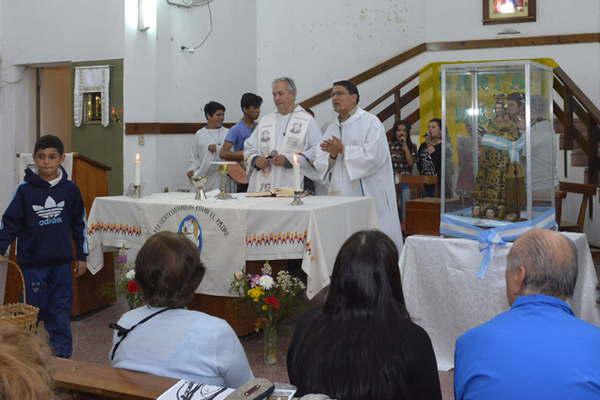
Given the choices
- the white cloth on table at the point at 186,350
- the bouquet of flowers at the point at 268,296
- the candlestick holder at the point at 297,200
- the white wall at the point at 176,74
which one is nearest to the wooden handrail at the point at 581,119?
the white wall at the point at 176,74

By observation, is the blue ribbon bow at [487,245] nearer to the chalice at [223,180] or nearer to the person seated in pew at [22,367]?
the chalice at [223,180]

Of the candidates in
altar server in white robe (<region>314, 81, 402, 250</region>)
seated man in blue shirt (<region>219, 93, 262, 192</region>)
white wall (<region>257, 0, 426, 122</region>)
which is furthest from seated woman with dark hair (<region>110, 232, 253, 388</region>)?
white wall (<region>257, 0, 426, 122</region>)

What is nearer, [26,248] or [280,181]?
[26,248]

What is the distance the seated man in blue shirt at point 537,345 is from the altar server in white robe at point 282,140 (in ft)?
12.2

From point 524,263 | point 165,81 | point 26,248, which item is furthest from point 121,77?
point 524,263

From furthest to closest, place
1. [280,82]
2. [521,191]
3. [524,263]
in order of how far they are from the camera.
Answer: [280,82] → [521,191] → [524,263]

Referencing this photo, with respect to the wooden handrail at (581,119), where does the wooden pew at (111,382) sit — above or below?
below

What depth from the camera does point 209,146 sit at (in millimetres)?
8508

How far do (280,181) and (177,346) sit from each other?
375 centimetres

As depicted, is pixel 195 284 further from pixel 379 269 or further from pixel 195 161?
pixel 195 161

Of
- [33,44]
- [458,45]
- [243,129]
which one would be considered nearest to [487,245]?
[243,129]

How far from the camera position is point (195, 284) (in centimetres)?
242

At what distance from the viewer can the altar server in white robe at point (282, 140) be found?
583 cm

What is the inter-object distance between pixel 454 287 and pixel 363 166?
5.41 ft
